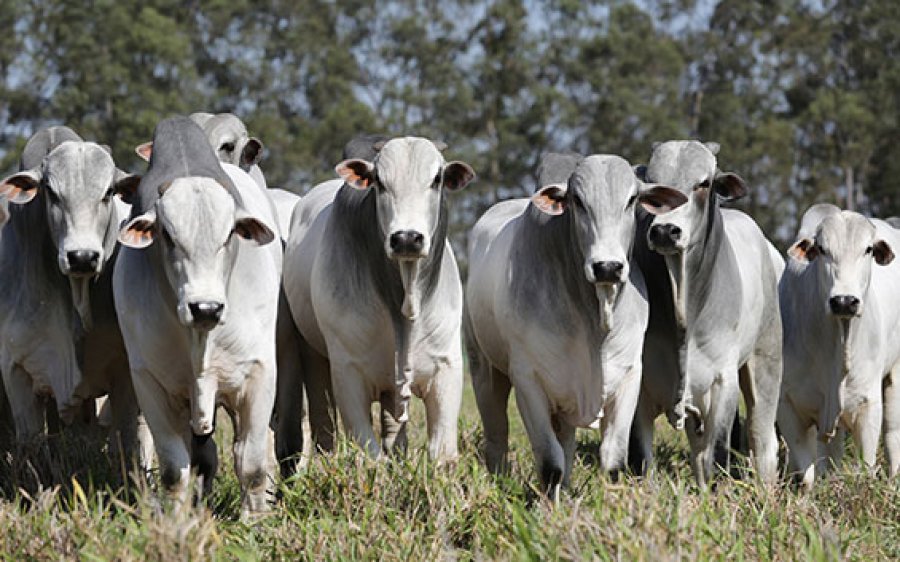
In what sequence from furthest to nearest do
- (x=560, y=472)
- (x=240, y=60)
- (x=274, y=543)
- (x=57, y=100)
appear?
(x=240, y=60) < (x=57, y=100) < (x=560, y=472) < (x=274, y=543)

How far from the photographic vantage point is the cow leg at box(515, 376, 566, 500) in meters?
7.31

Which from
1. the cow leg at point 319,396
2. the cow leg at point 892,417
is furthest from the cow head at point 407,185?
the cow leg at point 892,417

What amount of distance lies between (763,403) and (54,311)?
4.39 m

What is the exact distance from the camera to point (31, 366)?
8016 mm

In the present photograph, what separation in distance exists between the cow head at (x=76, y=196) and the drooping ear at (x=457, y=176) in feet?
5.77

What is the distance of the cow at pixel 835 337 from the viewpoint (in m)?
8.70

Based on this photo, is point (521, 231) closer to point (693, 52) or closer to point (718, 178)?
point (718, 178)

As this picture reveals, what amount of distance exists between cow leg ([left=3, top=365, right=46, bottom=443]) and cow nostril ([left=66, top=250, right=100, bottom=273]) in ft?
4.07

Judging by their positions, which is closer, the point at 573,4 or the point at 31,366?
the point at 31,366

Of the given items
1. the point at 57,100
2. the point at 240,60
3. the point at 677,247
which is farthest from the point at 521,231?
the point at 240,60

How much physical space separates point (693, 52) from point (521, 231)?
116 ft

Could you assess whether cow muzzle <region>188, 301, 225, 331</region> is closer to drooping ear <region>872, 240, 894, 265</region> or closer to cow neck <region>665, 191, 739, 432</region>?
cow neck <region>665, 191, 739, 432</region>

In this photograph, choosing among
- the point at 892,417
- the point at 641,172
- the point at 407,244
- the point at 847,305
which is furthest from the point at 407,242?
the point at 892,417

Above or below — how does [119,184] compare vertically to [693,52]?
below
